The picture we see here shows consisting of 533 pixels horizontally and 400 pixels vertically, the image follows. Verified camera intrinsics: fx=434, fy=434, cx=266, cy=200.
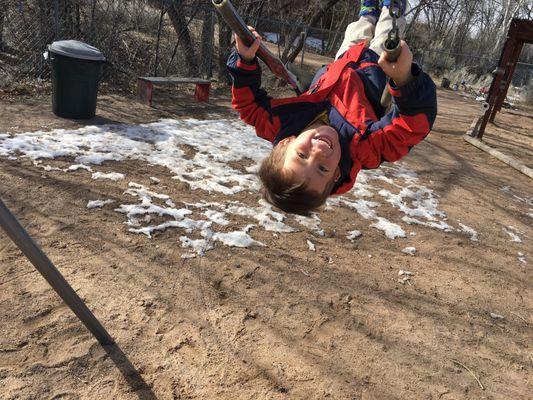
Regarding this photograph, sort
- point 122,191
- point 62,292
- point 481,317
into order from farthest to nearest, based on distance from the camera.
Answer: point 122,191 < point 481,317 < point 62,292

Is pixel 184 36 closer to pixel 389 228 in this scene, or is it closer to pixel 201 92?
pixel 201 92

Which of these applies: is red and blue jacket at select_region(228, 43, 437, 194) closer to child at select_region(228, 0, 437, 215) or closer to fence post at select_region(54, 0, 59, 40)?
child at select_region(228, 0, 437, 215)

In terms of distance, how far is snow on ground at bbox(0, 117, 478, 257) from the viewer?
3.55 m

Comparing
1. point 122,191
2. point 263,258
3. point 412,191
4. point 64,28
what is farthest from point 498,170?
point 64,28

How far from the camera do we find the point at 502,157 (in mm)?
7086

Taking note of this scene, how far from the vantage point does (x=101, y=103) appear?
666 cm

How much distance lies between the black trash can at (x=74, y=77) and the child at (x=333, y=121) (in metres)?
3.80

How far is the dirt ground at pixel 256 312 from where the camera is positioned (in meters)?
2.24

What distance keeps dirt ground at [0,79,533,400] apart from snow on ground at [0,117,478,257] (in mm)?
139

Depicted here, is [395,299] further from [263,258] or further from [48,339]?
[48,339]

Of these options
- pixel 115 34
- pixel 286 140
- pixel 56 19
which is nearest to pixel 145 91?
pixel 56 19

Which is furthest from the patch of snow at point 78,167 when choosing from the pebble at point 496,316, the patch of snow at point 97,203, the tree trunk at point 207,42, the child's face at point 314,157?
the tree trunk at point 207,42

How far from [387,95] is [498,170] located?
5413mm

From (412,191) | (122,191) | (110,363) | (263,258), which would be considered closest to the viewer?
(110,363)
